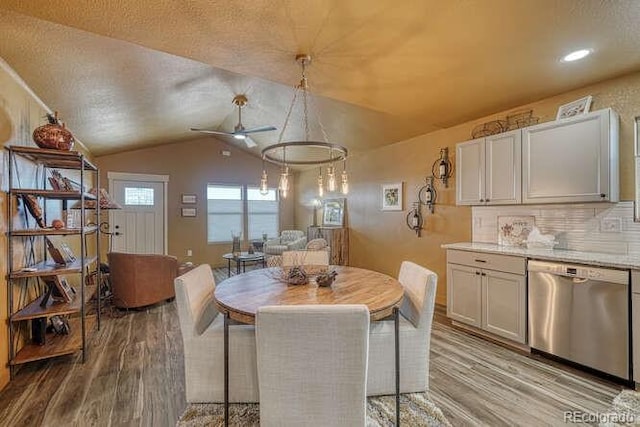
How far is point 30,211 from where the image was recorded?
2.43m

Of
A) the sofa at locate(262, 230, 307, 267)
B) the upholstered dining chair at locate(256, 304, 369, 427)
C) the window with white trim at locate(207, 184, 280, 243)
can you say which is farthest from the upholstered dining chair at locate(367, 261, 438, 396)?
the window with white trim at locate(207, 184, 280, 243)

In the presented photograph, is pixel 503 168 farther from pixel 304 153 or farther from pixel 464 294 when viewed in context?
pixel 304 153

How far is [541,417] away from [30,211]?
404 centimetres

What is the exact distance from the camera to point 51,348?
245 cm

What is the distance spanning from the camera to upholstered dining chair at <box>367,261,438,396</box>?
73.3 inches

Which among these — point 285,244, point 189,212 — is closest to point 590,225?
point 285,244

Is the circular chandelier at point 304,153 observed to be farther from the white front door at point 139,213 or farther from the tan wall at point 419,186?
the white front door at point 139,213

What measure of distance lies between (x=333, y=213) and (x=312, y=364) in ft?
17.2

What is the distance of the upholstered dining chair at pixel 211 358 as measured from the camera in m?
1.81

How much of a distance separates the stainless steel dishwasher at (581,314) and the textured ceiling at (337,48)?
1.65m

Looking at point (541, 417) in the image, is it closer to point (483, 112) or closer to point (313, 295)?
point (313, 295)

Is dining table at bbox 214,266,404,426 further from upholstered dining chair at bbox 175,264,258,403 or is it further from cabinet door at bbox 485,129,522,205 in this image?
cabinet door at bbox 485,129,522,205

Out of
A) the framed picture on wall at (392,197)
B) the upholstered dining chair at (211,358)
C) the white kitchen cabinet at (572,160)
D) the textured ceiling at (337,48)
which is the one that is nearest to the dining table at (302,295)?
the upholstered dining chair at (211,358)

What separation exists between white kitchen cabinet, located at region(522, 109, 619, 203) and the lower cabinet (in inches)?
28.4
